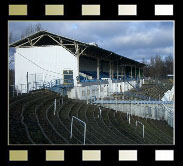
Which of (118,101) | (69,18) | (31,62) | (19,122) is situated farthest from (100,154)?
(31,62)

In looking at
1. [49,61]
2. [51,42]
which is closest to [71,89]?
[49,61]

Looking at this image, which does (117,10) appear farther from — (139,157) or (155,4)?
(139,157)

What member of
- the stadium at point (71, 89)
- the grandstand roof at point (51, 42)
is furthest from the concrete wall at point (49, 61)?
the grandstand roof at point (51, 42)

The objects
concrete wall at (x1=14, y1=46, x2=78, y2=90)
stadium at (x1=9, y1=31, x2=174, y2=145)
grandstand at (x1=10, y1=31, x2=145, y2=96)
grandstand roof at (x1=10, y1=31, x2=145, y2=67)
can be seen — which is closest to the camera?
stadium at (x1=9, y1=31, x2=174, y2=145)

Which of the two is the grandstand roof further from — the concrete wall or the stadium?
the concrete wall

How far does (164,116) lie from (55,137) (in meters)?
9.85

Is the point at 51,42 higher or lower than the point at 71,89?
higher

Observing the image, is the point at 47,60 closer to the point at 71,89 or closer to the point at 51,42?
the point at 51,42

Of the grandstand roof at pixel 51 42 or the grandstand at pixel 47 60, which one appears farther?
the grandstand at pixel 47 60

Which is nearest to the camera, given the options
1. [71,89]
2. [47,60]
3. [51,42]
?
[71,89]

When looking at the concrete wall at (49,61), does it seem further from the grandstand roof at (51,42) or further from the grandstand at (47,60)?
the grandstand roof at (51,42)

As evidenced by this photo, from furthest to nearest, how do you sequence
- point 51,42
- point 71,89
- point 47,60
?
point 51,42
point 47,60
point 71,89

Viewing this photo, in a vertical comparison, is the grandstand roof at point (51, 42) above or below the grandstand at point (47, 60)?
above

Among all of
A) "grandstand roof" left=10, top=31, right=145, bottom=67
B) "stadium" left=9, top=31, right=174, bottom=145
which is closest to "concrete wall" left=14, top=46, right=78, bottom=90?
"stadium" left=9, top=31, right=174, bottom=145
